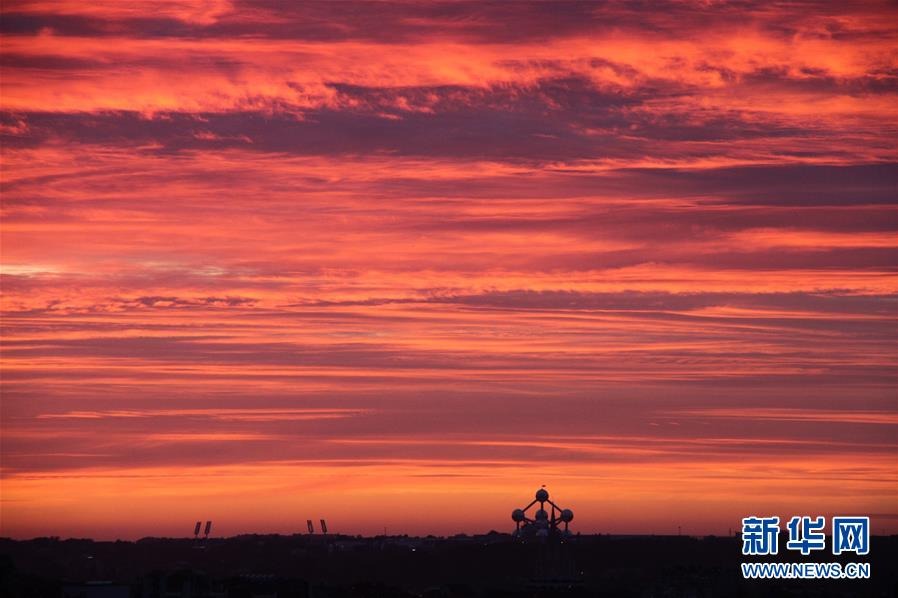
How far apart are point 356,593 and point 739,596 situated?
156ft

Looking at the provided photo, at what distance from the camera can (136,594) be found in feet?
499

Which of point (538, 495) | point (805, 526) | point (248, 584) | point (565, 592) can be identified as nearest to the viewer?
point (805, 526)

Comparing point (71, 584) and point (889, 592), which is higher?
point (889, 592)

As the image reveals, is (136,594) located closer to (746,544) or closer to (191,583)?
(191,583)

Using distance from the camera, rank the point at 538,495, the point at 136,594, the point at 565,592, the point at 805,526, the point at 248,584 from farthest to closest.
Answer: the point at 538,495 → the point at 565,592 → the point at 248,584 → the point at 136,594 → the point at 805,526

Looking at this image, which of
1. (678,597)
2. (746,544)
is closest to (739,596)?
(678,597)

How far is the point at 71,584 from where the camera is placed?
500 ft

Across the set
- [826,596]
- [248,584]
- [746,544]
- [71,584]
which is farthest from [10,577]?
[826,596]

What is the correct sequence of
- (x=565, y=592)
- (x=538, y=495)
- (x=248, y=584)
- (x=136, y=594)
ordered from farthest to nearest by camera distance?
(x=538, y=495) < (x=565, y=592) < (x=248, y=584) < (x=136, y=594)

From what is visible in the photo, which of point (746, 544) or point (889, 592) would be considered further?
point (889, 592)

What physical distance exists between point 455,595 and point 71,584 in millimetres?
56783

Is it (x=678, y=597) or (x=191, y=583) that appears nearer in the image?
(x=191, y=583)

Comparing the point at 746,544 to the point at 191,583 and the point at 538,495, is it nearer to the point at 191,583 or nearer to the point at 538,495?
the point at 191,583

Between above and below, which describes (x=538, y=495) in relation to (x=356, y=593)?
above
